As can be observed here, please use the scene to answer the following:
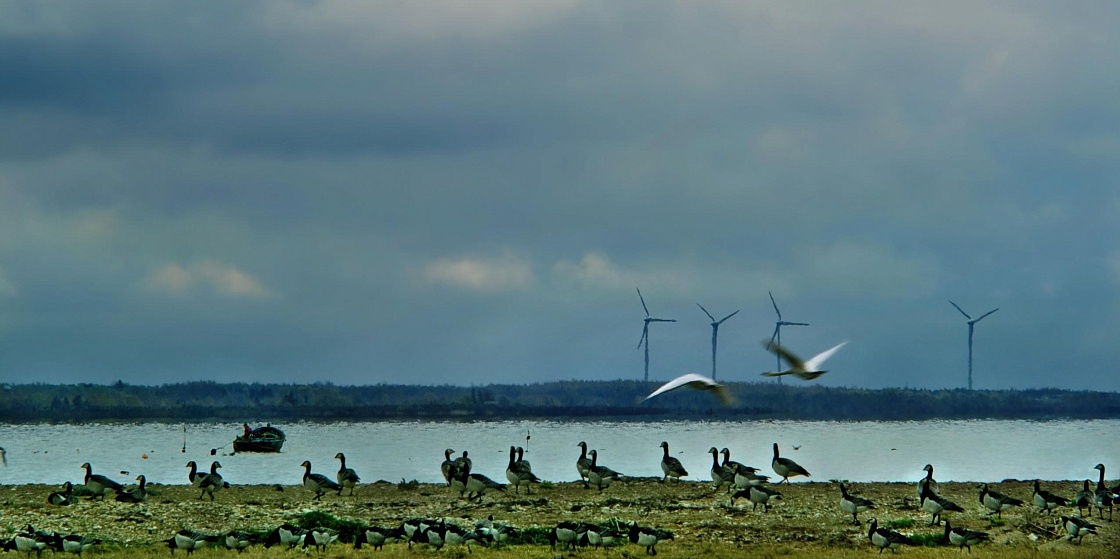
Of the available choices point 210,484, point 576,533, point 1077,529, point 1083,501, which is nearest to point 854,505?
point 1077,529

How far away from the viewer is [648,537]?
23.2m

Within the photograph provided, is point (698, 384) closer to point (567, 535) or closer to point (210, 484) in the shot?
point (567, 535)

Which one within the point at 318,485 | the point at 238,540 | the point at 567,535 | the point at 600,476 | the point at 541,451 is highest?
the point at 600,476

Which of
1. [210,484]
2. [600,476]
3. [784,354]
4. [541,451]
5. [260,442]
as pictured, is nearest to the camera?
[784,354]

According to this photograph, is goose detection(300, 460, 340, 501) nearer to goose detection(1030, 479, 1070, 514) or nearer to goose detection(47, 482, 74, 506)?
goose detection(47, 482, 74, 506)

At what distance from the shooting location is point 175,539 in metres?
23.6

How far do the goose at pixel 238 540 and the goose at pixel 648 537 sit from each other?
7589mm

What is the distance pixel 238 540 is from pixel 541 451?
47.5m

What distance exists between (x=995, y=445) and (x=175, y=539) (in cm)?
6936

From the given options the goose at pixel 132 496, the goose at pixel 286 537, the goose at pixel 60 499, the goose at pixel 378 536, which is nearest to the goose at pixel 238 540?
the goose at pixel 286 537

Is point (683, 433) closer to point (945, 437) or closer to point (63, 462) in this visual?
point (945, 437)

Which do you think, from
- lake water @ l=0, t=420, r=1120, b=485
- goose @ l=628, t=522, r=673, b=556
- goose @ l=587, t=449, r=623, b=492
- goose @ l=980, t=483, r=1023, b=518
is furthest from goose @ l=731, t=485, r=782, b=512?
lake water @ l=0, t=420, r=1120, b=485

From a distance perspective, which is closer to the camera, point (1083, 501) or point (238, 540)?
point (238, 540)

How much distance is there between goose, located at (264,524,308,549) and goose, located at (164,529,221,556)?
1.17 metres
